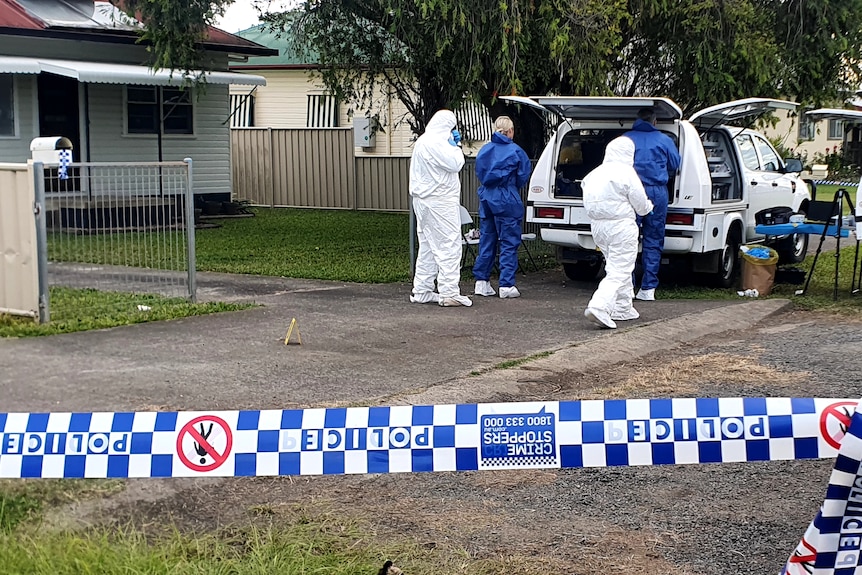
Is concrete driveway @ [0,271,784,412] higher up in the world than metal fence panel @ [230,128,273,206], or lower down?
lower down

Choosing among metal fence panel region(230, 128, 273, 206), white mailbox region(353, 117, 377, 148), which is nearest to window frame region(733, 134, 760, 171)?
white mailbox region(353, 117, 377, 148)

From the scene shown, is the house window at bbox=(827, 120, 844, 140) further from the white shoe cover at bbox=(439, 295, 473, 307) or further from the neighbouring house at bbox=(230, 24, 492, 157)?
the white shoe cover at bbox=(439, 295, 473, 307)

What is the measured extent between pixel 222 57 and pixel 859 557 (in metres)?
20.5

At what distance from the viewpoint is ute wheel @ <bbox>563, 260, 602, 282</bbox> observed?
13.4 m

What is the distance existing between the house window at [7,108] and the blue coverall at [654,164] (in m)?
12.3

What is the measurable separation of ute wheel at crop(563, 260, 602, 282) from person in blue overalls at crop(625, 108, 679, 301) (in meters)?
1.72

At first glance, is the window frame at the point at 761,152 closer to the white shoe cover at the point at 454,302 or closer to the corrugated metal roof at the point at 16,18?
the white shoe cover at the point at 454,302

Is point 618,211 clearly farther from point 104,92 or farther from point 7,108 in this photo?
point 104,92

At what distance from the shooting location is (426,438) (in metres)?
3.87

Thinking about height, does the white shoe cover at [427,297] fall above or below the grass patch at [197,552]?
above

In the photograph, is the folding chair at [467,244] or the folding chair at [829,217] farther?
the folding chair at [467,244]

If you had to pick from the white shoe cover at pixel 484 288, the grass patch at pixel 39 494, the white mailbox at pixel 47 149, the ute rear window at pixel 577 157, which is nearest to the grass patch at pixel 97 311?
the white shoe cover at pixel 484 288

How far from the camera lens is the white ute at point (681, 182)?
38.4 ft

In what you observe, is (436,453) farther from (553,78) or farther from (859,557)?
(553,78)
